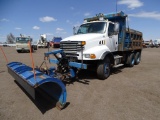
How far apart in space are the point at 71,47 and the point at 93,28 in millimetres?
1825

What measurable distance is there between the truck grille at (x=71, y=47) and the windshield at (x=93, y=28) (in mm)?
1584

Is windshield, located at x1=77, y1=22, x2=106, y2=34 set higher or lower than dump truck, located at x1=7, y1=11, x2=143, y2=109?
higher

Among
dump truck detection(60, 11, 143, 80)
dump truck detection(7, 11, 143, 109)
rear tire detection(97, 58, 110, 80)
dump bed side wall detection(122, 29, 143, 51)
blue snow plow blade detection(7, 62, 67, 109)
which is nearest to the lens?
blue snow plow blade detection(7, 62, 67, 109)

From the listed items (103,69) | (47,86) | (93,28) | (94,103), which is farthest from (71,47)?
(94,103)

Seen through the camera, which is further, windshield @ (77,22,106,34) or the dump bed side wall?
the dump bed side wall

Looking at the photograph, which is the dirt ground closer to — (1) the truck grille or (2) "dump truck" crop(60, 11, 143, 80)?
(2) "dump truck" crop(60, 11, 143, 80)

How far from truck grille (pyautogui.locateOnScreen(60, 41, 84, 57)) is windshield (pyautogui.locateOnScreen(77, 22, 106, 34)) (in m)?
1.58

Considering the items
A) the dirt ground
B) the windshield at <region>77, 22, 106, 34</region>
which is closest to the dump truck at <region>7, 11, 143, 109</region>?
the windshield at <region>77, 22, 106, 34</region>

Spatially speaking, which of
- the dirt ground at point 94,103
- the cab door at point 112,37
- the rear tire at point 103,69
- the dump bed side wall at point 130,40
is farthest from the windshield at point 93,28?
the dirt ground at point 94,103

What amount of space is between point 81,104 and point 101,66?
2745 mm

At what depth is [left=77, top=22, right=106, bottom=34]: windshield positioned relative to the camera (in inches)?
319

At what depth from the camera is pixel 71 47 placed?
23.6 feet

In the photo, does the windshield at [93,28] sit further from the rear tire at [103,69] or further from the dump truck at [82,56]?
the rear tire at [103,69]

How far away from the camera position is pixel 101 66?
7.13 metres
